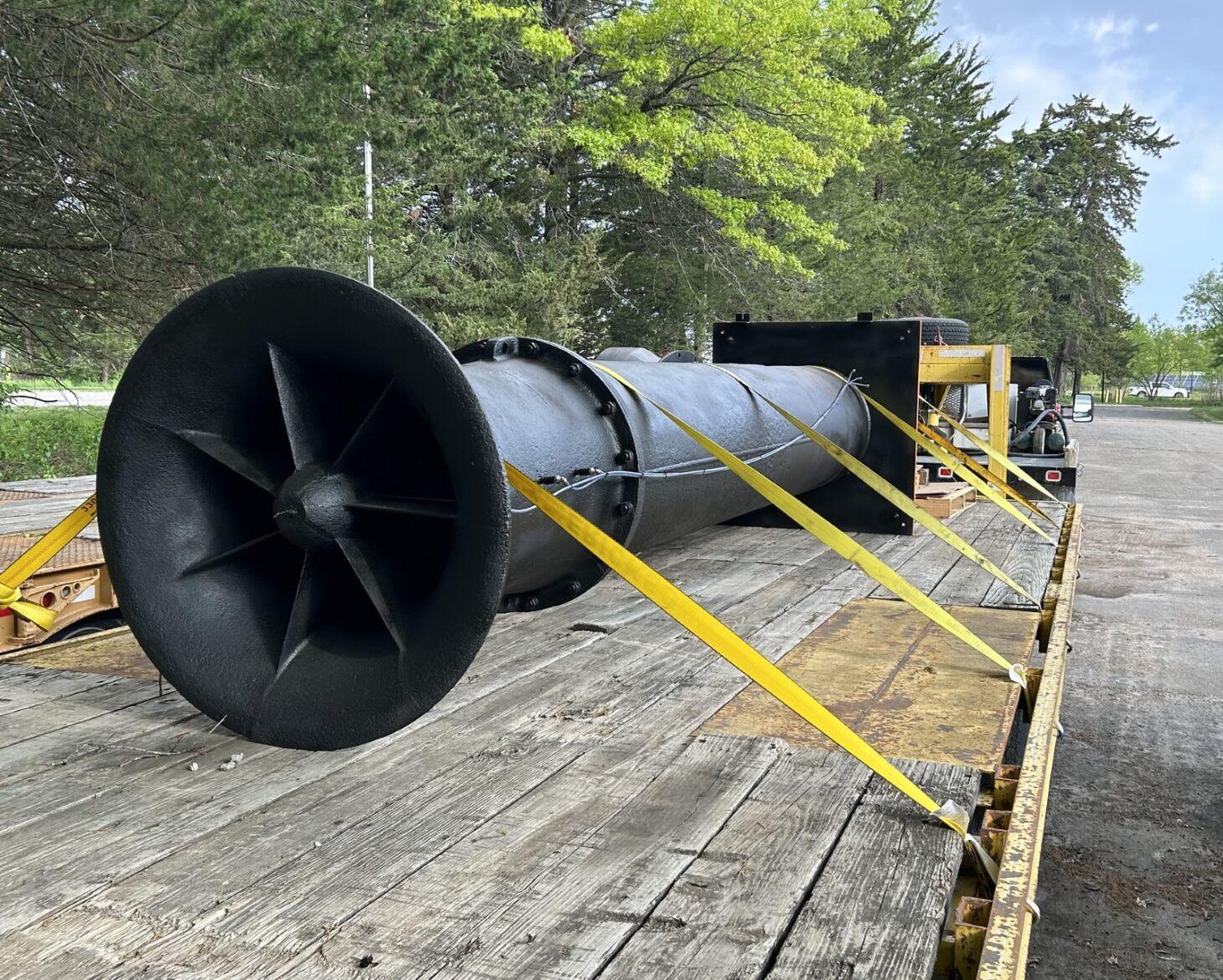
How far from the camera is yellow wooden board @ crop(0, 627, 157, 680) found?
3436 mm

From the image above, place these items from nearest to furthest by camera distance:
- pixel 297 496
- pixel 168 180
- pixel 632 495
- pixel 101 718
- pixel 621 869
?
pixel 621 869 < pixel 297 496 < pixel 101 718 < pixel 632 495 < pixel 168 180

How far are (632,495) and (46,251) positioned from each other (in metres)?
7.39

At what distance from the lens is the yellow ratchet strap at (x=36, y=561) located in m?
3.16

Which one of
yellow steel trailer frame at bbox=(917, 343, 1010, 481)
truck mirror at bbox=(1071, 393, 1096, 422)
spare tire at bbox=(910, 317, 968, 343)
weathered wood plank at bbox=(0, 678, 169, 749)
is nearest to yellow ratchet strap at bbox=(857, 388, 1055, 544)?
yellow steel trailer frame at bbox=(917, 343, 1010, 481)

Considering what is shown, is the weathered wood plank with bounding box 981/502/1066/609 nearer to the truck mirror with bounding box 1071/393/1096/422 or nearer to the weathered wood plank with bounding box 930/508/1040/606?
the weathered wood plank with bounding box 930/508/1040/606

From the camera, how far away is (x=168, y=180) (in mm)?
7473

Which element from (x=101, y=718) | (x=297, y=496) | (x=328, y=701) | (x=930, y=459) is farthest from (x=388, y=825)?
(x=930, y=459)

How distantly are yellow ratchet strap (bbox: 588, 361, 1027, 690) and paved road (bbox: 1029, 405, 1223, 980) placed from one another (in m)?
0.90

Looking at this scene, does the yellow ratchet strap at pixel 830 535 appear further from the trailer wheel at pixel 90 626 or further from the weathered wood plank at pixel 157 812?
the trailer wheel at pixel 90 626

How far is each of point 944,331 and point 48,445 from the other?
1172 centimetres

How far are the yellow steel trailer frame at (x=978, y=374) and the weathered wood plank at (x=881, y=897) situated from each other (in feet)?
21.1

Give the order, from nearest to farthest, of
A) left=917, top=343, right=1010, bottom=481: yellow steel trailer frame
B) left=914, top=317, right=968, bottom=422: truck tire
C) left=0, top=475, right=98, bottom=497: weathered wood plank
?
left=0, top=475, right=98, bottom=497: weathered wood plank < left=917, top=343, right=1010, bottom=481: yellow steel trailer frame < left=914, top=317, right=968, bottom=422: truck tire

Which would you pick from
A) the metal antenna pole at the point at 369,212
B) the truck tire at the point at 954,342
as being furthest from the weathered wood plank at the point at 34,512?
the truck tire at the point at 954,342

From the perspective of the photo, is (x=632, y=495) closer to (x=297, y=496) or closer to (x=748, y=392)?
(x=297, y=496)
